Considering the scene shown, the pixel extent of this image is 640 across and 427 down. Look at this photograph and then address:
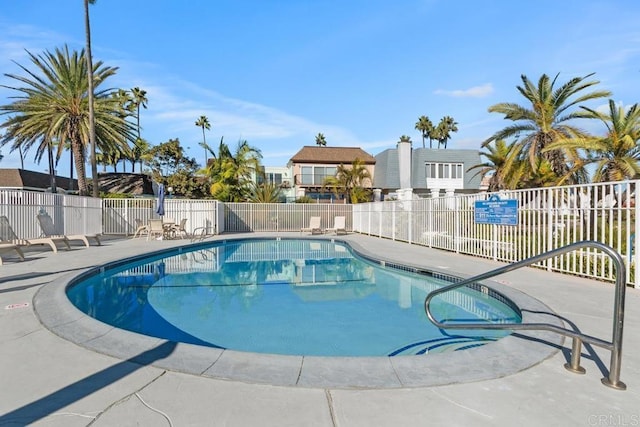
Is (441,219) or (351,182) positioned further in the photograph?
(351,182)

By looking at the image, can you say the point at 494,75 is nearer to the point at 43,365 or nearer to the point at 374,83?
the point at 374,83

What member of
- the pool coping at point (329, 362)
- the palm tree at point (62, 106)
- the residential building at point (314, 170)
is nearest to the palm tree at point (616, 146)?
the pool coping at point (329, 362)

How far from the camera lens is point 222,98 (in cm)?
2062

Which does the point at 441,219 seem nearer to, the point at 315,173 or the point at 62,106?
the point at 62,106

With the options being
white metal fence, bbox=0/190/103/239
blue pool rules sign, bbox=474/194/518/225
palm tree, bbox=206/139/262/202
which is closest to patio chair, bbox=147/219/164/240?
white metal fence, bbox=0/190/103/239

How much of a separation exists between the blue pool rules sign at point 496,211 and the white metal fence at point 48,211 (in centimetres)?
1435

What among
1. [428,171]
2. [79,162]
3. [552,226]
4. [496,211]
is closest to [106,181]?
[79,162]

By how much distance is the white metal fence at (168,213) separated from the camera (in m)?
Result: 18.4

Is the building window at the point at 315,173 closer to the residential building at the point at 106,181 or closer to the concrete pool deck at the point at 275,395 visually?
the residential building at the point at 106,181

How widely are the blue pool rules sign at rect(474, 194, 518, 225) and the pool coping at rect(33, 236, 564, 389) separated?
533cm

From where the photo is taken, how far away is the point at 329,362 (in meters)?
2.95

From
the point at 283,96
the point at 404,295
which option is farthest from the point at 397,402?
the point at 283,96

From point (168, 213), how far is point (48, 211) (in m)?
6.64

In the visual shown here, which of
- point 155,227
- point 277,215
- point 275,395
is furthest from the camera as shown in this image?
point 277,215
